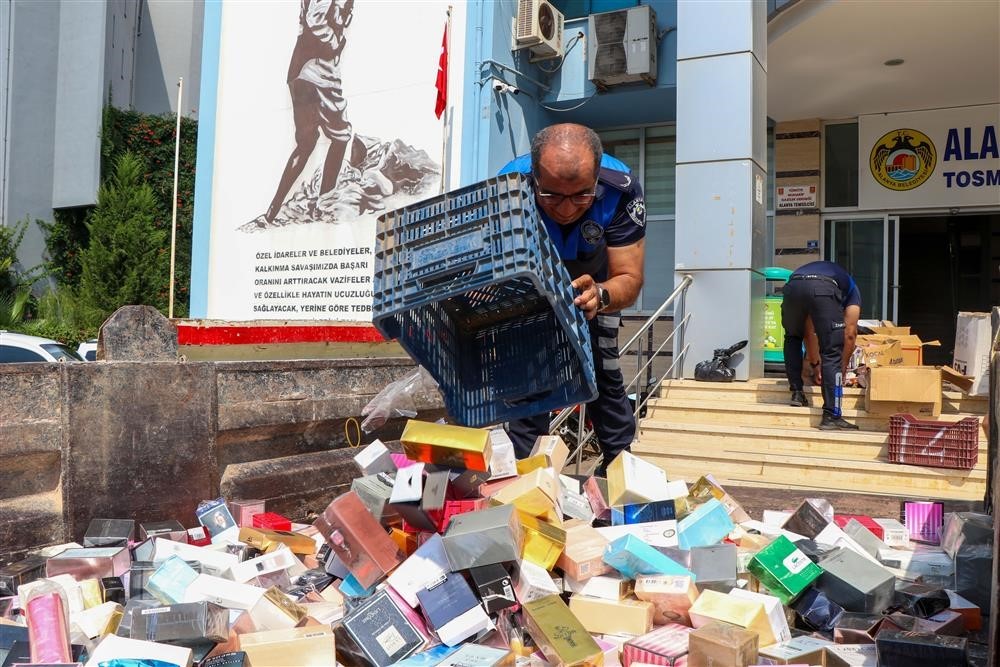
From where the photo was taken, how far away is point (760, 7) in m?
8.53

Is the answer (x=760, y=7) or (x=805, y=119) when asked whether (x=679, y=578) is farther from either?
(x=805, y=119)

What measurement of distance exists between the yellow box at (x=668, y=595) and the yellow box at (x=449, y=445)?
718mm

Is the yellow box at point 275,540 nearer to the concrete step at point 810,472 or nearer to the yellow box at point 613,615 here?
the yellow box at point 613,615

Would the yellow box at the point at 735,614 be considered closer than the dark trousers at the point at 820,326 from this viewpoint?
Yes

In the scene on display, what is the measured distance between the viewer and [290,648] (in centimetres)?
249

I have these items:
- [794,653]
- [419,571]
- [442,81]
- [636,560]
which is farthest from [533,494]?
[442,81]

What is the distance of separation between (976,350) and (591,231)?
527 centimetres

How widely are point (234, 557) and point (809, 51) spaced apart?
9170mm

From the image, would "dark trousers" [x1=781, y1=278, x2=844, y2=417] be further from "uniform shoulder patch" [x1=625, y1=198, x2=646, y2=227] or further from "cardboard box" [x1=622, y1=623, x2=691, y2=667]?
"cardboard box" [x1=622, y1=623, x2=691, y2=667]

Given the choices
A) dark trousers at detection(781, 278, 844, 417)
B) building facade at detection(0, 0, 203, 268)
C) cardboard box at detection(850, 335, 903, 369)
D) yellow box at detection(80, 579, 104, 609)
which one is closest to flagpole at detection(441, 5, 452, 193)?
dark trousers at detection(781, 278, 844, 417)

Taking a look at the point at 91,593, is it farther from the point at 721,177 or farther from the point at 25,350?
the point at 721,177

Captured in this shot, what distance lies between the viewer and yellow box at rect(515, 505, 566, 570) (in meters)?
2.95

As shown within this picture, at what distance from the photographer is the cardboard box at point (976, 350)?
6789 millimetres

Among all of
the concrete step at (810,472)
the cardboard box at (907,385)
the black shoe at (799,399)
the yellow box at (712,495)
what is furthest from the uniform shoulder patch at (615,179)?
the black shoe at (799,399)
